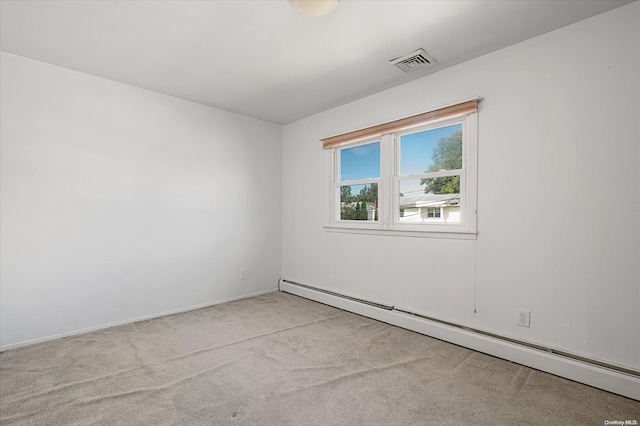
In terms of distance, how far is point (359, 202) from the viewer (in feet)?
12.2

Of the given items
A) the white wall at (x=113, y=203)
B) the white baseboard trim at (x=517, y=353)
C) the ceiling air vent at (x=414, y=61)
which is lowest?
the white baseboard trim at (x=517, y=353)

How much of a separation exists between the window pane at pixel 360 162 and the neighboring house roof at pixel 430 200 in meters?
0.49

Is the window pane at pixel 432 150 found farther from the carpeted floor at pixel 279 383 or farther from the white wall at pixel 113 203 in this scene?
the white wall at pixel 113 203

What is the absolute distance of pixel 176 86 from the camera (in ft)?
10.6

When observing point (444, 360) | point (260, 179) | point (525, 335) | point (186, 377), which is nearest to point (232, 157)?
point (260, 179)

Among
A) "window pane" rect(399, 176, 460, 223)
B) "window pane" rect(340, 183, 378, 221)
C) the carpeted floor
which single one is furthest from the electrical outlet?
"window pane" rect(340, 183, 378, 221)

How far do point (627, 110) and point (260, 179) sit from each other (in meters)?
3.79

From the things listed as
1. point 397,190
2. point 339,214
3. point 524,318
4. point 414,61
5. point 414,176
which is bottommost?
point 524,318

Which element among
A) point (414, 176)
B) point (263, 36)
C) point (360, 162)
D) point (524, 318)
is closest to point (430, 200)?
point (414, 176)

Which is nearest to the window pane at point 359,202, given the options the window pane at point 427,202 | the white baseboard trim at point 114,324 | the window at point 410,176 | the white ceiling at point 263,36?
the window at point 410,176

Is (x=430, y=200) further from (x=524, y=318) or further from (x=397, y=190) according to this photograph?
(x=524, y=318)

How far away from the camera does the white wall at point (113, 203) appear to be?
2621 mm

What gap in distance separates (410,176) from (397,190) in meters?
0.22

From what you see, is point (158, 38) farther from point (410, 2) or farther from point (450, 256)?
point (450, 256)
